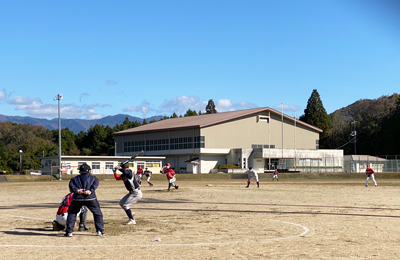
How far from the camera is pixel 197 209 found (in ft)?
62.6

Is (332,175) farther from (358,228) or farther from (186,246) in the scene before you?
(186,246)

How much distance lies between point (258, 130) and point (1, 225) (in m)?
72.7

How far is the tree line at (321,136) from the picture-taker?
9212 centimetres

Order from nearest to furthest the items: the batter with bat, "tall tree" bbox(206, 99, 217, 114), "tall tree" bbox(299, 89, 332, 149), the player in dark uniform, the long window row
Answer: the player in dark uniform < the batter with bat < the long window row < "tall tree" bbox(299, 89, 332, 149) < "tall tree" bbox(206, 99, 217, 114)

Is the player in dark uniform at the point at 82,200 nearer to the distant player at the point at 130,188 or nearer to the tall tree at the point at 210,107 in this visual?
the distant player at the point at 130,188

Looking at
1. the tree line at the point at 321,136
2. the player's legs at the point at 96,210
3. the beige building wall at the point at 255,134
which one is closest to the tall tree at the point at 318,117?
the tree line at the point at 321,136

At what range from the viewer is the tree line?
92125 millimetres

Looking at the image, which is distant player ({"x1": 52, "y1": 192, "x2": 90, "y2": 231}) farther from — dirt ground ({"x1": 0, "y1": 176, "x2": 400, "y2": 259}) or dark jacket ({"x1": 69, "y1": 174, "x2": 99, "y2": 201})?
dark jacket ({"x1": 69, "y1": 174, "x2": 99, "y2": 201})

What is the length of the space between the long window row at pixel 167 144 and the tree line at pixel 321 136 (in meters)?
18.2

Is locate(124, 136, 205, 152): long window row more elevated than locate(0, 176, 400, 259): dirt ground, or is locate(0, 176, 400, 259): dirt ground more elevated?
locate(124, 136, 205, 152): long window row

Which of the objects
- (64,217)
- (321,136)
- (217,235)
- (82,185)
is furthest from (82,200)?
(321,136)

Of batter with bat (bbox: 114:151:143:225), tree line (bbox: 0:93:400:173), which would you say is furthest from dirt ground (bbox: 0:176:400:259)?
tree line (bbox: 0:93:400:173)

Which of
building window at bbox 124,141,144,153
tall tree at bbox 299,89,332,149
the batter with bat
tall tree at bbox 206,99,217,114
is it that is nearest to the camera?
the batter with bat

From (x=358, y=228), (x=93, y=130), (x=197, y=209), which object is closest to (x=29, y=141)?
(x=93, y=130)
